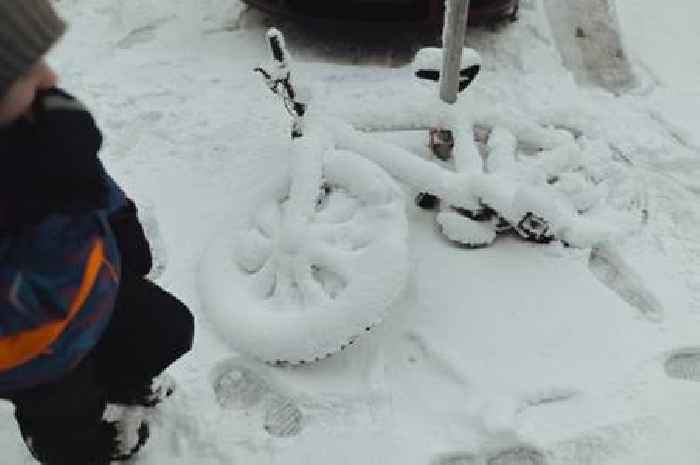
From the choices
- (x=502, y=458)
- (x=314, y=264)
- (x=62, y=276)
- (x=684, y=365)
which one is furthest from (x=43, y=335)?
(x=684, y=365)

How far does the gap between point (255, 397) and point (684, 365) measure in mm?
1062

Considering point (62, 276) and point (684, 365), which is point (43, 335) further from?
point (684, 365)

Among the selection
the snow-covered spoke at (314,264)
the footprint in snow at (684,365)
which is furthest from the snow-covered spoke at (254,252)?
the footprint in snow at (684,365)

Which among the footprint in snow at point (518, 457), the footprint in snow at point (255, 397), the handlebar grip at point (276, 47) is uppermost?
the handlebar grip at point (276, 47)

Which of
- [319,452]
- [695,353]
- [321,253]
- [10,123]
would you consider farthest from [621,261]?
[10,123]

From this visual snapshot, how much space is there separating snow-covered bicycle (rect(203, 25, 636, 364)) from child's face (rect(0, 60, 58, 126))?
3.32ft

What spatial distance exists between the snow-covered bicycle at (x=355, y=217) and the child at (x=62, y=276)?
424 millimetres

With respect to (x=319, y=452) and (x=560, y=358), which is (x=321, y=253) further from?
(x=560, y=358)

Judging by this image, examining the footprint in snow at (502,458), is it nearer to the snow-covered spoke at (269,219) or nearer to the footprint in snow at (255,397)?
the footprint in snow at (255,397)

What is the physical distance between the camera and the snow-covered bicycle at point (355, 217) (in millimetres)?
1938

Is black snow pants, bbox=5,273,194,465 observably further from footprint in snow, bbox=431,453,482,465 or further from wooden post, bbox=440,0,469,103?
wooden post, bbox=440,0,469,103

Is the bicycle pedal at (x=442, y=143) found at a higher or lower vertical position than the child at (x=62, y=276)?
lower

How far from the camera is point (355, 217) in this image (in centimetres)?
213

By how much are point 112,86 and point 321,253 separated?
4.45 ft
